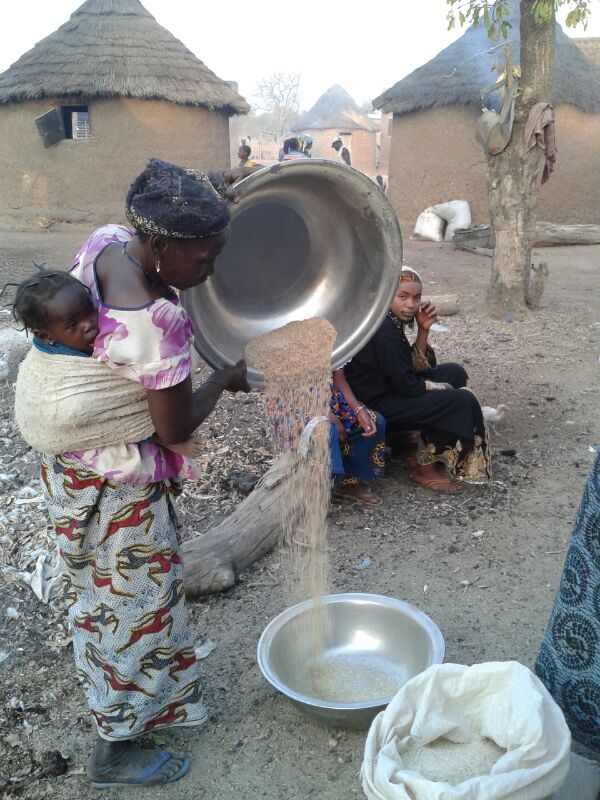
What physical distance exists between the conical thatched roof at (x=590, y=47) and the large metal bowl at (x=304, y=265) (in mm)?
13747

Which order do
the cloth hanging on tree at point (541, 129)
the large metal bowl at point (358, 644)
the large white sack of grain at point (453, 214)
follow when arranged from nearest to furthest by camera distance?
the large metal bowl at point (358, 644) → the cloth hanging on tree at point (541, 129) → the large white sack of grain at point (453, 214)

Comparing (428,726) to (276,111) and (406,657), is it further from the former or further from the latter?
(276,111)

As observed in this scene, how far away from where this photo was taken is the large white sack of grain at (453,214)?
11195 mm

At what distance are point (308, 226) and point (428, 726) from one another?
A: 6.02ft

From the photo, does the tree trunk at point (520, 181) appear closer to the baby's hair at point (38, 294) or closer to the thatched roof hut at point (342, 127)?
the baby's hair at point (38, 294)

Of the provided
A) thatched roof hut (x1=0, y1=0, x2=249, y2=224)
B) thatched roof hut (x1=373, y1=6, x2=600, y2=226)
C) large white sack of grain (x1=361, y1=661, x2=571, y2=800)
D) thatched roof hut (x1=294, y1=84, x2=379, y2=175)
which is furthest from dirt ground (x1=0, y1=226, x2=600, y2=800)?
thatched roof hut (x1=294, y1=84, x2=379, y2=175)

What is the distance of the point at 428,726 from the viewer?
1.60m

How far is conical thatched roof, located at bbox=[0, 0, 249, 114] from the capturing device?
37.9 ft

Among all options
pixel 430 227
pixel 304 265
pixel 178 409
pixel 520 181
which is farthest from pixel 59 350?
pixel 430 227

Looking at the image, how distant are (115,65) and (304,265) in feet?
35.3

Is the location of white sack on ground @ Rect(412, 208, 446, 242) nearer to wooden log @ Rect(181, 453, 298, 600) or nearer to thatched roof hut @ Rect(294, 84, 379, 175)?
wooden log @ Rect(181, 453, 298, 600)

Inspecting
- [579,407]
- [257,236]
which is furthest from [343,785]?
[579,407]

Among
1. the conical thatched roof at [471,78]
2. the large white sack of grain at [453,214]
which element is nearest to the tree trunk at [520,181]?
the large white sack of grain at [453,214]

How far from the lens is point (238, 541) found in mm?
2945
